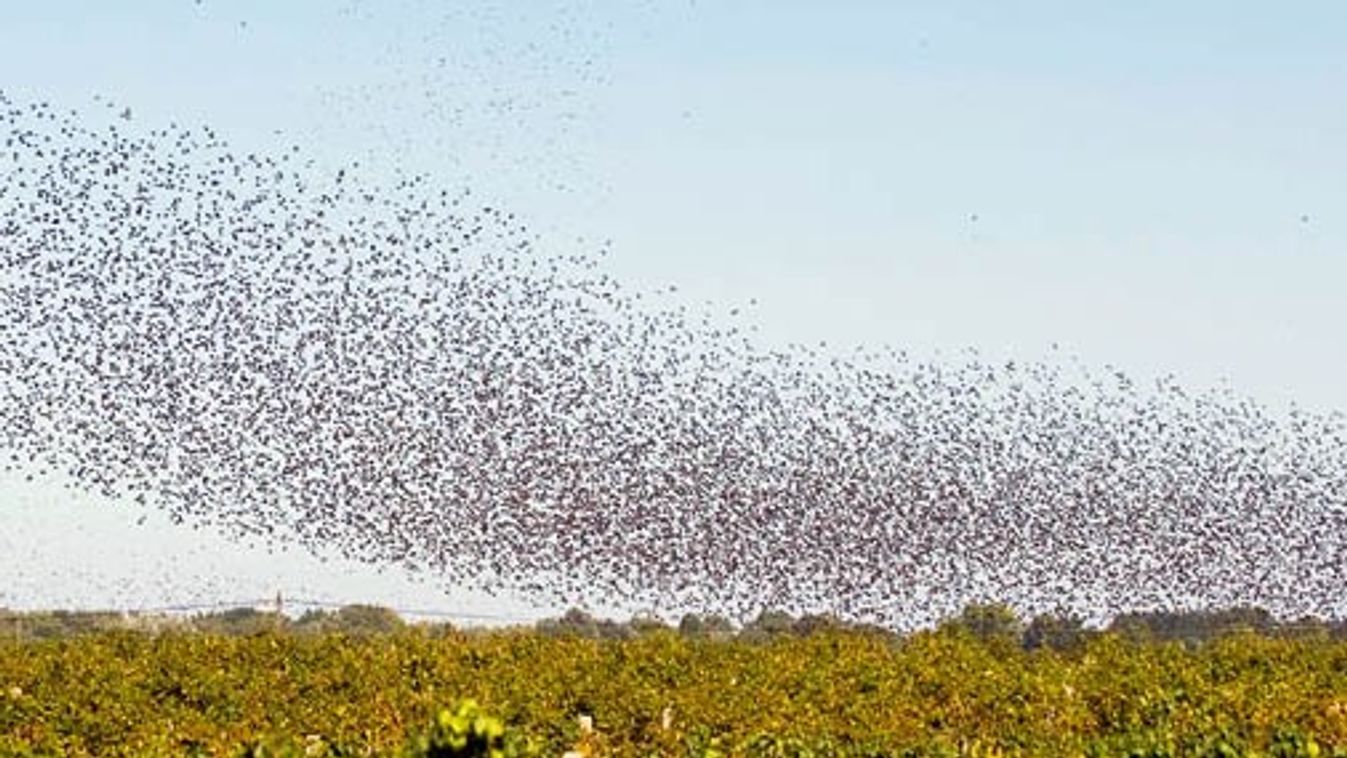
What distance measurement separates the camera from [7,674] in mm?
33094

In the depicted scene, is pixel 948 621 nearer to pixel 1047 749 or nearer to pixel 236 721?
pixel 236 721

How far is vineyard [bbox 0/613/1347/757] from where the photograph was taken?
2481cm

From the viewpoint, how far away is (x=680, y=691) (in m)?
31.0

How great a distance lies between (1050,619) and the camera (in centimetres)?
5738

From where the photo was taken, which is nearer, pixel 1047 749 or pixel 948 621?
pixel 1047 749

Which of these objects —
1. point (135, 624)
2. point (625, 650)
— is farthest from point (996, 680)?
point (135, 624)

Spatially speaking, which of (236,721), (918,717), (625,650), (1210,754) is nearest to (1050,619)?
(625,650)

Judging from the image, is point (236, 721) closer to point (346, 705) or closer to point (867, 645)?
point (346, 705)

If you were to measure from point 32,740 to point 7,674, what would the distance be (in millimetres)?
6581

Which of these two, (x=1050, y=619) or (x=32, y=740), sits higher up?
(x=1050, y=619)

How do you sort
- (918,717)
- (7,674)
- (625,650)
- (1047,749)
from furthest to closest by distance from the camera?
(625,650) → (7,674) → (918,717) → (1047,749)

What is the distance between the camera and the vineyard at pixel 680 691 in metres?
24.8

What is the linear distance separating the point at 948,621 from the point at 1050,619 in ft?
47.3

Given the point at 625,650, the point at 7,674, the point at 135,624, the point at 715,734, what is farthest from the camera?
the point at 135,624
